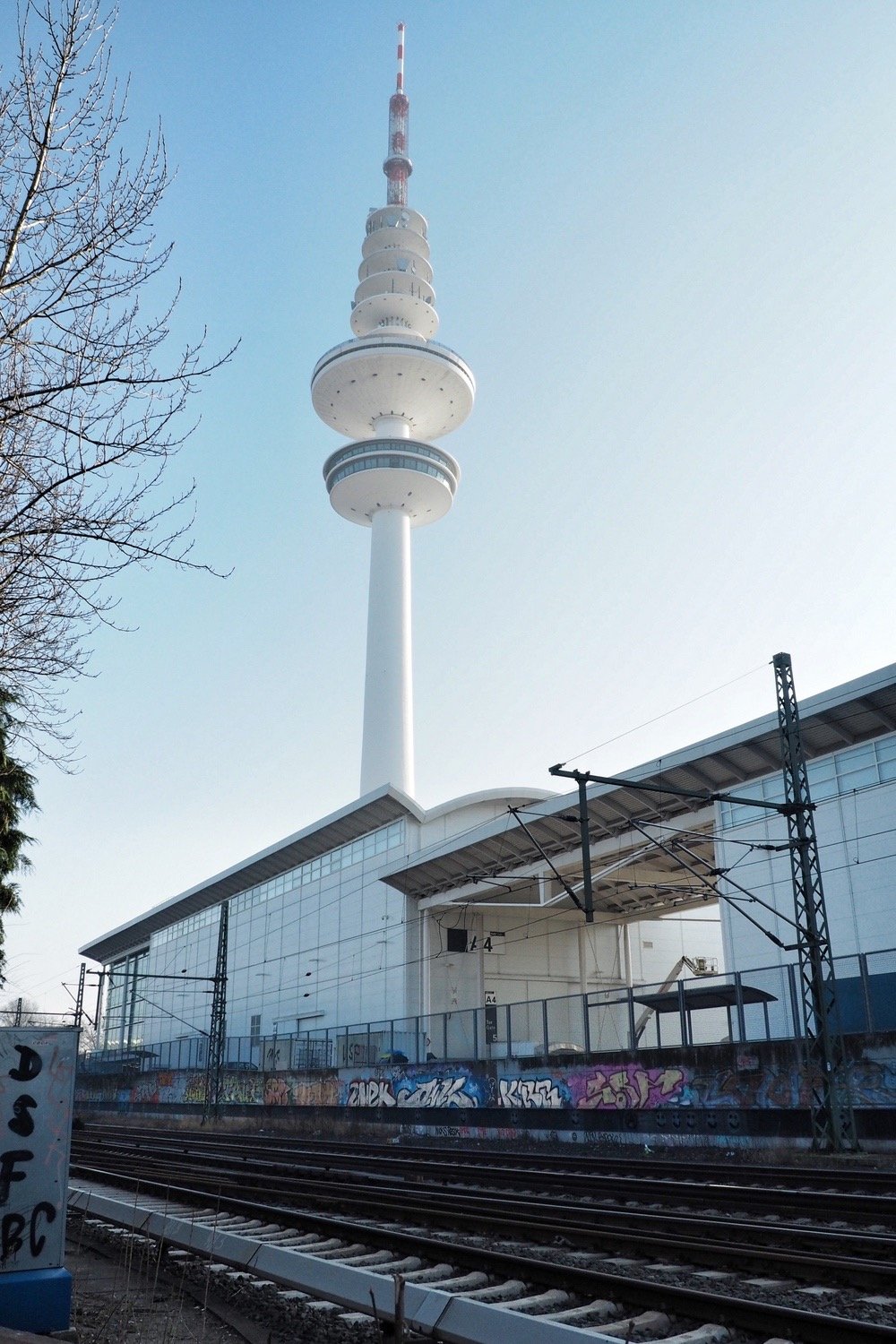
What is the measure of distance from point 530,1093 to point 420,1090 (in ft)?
22.3

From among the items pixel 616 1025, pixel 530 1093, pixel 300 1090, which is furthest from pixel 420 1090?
pixel 300 1090

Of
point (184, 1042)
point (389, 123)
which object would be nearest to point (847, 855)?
point (184, 1042)

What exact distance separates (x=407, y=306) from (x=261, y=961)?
66.3 m

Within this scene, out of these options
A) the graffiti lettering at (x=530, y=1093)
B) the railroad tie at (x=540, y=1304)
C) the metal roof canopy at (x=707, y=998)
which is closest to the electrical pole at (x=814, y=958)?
the metal roof canopy at (x=707, y=998)

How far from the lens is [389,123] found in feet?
399

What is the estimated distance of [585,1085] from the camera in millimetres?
31641

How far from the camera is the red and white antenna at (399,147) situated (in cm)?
11712

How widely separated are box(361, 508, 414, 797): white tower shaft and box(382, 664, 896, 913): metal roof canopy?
33722 millimetres

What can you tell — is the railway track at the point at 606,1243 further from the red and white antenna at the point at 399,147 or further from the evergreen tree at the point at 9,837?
the red and white antenna at the point at 399,147

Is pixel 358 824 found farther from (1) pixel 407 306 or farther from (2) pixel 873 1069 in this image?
(1) pixel 407 306

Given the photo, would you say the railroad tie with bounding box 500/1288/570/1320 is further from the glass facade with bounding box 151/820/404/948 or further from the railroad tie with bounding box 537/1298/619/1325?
the glass facade with bounding box 151/820/404/948

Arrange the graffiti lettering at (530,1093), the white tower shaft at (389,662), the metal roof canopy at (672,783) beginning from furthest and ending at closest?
the white tower shaft at (389,662) < the metal roof canopy at (672,783) < the graffiti lettering at (530,1093)

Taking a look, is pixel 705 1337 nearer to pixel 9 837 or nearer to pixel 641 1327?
pixel 641 1327

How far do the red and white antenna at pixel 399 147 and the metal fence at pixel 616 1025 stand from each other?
92.0 m
